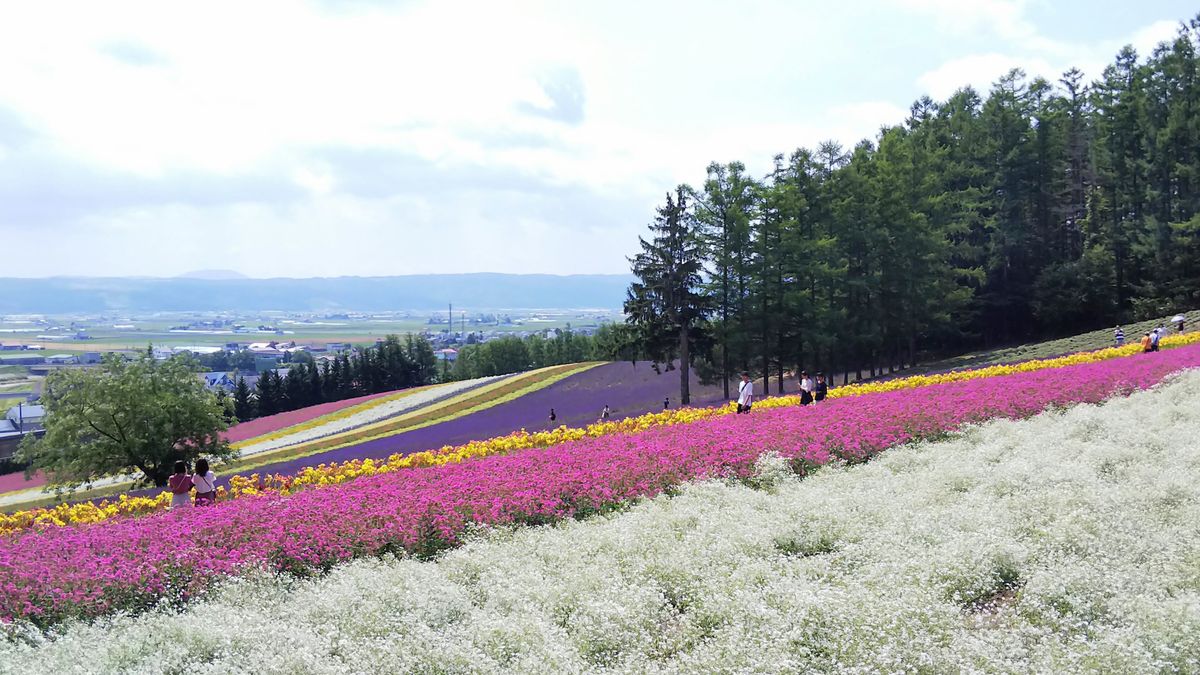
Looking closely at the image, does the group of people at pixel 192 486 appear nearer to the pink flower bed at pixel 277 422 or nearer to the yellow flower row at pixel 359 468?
the yellow flower row at pixel 359 468

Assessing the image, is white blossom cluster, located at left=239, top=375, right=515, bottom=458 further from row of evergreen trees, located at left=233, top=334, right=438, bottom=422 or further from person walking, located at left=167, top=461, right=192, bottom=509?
row of evergreen trees, located at left=233, top=334, right=438, bottom=422

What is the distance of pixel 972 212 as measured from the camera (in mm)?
55875

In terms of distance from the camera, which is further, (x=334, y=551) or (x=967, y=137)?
(x=967, y=137)

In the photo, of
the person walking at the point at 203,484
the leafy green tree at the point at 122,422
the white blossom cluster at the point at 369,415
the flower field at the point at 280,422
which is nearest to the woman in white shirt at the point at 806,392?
the person walking at the point at 203,484

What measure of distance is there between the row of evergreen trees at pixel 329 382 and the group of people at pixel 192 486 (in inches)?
3679

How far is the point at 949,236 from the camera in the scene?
2494 inches

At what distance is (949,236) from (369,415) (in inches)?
1811

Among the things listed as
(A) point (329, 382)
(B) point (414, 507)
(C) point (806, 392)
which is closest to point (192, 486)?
(B) point (414, 507)

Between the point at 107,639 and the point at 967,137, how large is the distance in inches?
2583

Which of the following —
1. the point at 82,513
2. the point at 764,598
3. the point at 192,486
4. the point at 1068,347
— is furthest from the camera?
the point at 1068,347

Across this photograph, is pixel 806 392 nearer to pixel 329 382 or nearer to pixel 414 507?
pixel 414 507

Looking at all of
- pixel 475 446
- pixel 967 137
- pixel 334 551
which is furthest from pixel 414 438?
pixel 967 137

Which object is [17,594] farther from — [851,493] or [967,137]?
[967,137]

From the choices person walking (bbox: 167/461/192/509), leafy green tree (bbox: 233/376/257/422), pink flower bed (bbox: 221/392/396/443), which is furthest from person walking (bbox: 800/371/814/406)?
leafy green tree (bbox: 233/376/257/422)
